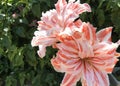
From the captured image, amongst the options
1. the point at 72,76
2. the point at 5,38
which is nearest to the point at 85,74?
the point at 72,76

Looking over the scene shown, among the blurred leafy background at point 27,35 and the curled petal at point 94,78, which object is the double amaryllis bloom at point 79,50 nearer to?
the curled petal at point 94,78

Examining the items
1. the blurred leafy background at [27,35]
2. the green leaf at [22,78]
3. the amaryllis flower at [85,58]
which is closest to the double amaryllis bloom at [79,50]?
the amaryllis flower at [85,58]

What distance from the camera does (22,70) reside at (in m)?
2.49

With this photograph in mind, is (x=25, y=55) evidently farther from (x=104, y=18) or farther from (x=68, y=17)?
(x=68, y=17)

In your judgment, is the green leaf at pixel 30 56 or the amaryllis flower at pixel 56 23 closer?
the amaryllis flower at pixel 56 23

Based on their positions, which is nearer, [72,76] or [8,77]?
[72,76]

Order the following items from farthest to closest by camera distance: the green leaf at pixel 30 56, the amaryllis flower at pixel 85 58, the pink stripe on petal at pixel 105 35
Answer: the green leaf at pixel 30 56, the pink stripe on petal at pixel 105 35, the amaryllis flower at pixel 85 58

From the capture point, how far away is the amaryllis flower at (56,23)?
1.21 m

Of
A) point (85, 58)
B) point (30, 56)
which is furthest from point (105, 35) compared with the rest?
point (30, 56)

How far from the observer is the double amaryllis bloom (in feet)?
3.78

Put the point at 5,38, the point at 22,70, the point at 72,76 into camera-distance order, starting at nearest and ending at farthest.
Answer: the point at 72,76 → the point at 5,38 → the point at 22,70

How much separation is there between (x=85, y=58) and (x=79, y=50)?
53mm

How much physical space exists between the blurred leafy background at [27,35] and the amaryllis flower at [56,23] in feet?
3.33

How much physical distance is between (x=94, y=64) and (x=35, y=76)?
1.31 m
